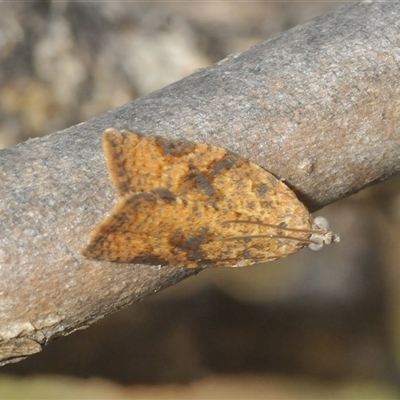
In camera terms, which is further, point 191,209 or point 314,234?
point 314,234

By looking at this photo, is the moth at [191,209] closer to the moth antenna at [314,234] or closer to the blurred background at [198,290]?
the moth antenna at [314,234]

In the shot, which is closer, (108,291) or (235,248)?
(108,291)

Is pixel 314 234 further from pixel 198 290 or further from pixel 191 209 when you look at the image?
pixel 198 290

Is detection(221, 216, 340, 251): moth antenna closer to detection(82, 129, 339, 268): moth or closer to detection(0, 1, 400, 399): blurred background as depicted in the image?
detection(82, 129, 339, 268): moth

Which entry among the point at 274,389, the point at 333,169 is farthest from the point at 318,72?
the point at 274,389

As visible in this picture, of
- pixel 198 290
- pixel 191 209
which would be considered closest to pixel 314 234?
pixel 191 209

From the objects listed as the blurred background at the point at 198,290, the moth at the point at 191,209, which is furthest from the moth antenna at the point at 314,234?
the blurred background at the point at 198,290

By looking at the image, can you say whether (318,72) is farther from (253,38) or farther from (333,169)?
(253,38)

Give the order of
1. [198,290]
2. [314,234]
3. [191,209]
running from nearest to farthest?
[191,209]
[314,234]
[198,290]
